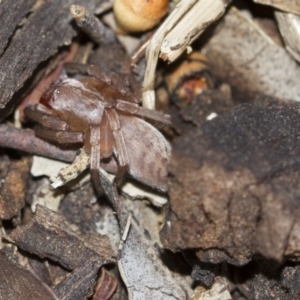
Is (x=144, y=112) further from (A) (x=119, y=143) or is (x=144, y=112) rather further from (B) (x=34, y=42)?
(B) (x=34, y=42)

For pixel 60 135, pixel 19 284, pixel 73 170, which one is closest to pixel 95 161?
pixel 73 170

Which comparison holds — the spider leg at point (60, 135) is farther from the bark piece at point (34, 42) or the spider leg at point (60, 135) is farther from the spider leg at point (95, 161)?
the bark piece at point (34, 42)

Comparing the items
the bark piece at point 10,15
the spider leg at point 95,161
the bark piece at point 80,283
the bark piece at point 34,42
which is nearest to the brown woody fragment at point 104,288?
the bark piece at point 80,283

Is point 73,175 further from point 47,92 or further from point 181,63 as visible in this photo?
point 181,63

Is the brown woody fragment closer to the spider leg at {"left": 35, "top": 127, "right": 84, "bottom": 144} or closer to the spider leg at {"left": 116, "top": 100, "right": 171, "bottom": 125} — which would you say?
the spider leg at {"left": 35, "top": 127, "right": 84, "bottom": 144}

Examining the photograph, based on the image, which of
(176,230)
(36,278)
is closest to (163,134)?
(176,230)
